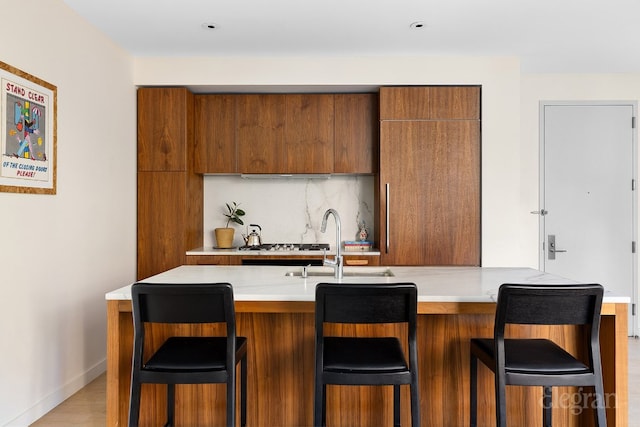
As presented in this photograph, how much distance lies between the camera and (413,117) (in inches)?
161

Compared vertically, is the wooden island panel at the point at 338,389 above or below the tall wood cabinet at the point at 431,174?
below

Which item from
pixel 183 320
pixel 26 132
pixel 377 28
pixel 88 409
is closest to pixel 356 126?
pixel 377 28

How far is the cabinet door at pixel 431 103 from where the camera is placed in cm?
407

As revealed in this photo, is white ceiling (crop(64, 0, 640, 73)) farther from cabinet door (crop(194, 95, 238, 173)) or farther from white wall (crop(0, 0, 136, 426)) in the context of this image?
cabinet door (crop(194, 95, 238, 173))

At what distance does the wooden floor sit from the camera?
A: 2684mm

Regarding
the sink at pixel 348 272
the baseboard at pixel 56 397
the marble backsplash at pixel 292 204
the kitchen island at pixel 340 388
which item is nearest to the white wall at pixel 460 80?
the marble backsplash at pixel 292 204

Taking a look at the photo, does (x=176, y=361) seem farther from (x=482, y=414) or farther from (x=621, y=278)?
(x=621, y=278)

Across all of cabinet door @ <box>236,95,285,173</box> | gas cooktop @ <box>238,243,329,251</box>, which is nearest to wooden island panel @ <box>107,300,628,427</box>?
gas cooktop @ <box>238,243,329,251</box>

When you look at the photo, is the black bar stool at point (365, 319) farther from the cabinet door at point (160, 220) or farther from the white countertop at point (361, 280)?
the cabinet door at point (160, 220)

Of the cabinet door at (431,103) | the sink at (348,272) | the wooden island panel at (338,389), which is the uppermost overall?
the cabinet door at (431,103)

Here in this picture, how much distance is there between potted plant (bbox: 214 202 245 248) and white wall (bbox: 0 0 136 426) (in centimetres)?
79

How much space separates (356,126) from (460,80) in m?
0.98

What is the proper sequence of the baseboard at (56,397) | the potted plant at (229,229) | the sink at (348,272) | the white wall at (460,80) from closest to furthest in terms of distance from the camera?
the baseboard at (56,397) < the sink at (348,272) < the white wall at (460,80) < the potted plant at (229,229)

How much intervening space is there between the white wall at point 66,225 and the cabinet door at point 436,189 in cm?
222
